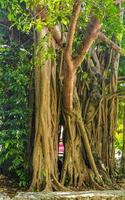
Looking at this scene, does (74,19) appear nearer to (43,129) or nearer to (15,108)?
(43,129)

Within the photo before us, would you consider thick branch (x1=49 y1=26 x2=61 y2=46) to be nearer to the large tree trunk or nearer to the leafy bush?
the large tree trunk

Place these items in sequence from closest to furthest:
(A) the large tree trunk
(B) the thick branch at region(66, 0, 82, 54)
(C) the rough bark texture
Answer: (B) the thick branch at region(66, 0, 82, 54) → (C) the rough bark texture → (A) the large tree trunk

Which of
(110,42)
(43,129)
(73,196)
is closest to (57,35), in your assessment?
(110,42)

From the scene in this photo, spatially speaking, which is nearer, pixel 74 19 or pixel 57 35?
pixel 74 19

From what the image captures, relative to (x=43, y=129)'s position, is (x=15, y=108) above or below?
above

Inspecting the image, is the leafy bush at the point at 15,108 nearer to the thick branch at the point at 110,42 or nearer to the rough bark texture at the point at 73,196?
the rough bark texture at the point at 73,196

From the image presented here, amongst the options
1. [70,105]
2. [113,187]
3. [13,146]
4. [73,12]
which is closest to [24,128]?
[13,146]

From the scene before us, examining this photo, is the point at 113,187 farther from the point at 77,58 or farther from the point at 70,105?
the point at 77,58

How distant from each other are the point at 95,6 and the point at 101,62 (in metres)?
2.84

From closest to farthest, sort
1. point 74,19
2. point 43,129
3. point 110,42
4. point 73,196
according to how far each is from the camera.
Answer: point 74,19, point 73,196, point 43,129, point 110,42

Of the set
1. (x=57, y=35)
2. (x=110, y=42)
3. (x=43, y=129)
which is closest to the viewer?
(x=43, y=129)

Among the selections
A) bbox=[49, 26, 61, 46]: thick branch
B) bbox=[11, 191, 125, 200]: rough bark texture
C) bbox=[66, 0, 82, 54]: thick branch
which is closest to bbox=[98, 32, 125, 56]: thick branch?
bbox=[49, 26, 61, 46]: thick branch

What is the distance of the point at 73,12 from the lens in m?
4.01

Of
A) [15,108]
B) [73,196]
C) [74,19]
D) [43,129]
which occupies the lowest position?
[73,196]
